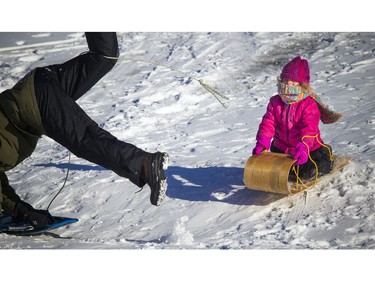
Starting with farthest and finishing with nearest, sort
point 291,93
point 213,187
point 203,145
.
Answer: point 203,145, point 213,187, point 291,93

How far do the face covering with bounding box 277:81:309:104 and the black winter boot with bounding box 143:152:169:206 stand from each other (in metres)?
0.91

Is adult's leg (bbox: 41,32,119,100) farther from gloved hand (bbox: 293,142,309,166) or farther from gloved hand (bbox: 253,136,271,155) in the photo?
gloved hand (bbox: 293,142,309,166)

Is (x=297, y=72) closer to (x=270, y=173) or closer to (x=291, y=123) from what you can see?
(x=291, y=123)

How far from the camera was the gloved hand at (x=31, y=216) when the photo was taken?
4539 millimetres

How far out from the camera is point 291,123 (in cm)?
458

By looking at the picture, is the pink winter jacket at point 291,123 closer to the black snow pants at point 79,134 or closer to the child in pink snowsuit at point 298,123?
the child in pink snowsuit at point 298,123

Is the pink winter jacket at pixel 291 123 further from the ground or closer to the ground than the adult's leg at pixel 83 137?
closer to the ground

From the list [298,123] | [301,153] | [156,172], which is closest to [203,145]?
[298,123]

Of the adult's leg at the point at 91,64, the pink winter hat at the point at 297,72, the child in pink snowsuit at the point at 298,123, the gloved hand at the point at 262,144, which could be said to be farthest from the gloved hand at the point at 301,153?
the adult's leg at the point at 91,64

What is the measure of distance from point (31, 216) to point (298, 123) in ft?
5.34

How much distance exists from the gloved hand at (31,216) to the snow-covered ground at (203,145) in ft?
0.34

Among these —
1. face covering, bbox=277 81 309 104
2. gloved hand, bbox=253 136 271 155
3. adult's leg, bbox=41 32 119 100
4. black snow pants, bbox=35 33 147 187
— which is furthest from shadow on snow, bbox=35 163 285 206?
adult's leg, bbox=41 32 119 100

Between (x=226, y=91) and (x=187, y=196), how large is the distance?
6.86ft

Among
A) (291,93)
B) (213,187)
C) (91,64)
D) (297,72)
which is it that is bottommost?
(213,187)
